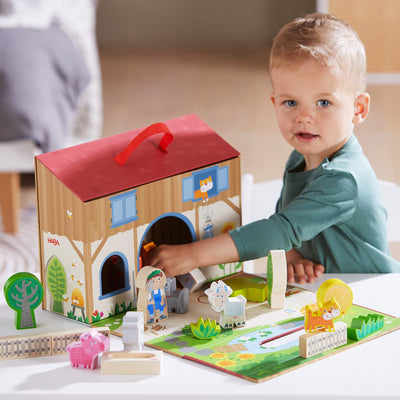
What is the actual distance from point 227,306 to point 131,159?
0.80ft

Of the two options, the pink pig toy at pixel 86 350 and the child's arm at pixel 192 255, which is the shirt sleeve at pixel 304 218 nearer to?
the child's arm at pixel 192 255

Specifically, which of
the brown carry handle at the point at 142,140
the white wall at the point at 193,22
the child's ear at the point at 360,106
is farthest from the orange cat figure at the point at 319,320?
the white wall at the point at 193,22

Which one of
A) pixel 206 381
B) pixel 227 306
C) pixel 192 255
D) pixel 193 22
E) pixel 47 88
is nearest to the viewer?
pixel 206 381

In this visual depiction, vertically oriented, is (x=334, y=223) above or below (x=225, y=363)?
above

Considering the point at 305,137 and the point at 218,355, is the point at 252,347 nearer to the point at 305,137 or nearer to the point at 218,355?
the point at 218,355

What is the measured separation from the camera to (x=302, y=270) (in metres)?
1.12

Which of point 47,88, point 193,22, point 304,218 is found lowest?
point 304,218

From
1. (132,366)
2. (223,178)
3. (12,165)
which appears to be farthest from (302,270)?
(12,165)

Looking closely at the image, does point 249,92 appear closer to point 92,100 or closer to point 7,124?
point 92,100

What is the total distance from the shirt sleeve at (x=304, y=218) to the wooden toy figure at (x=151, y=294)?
0.52 ft

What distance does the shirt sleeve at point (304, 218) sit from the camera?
1.06 metres

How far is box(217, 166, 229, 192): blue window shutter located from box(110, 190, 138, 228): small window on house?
17 cm

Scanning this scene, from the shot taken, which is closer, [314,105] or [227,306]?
[227,306]

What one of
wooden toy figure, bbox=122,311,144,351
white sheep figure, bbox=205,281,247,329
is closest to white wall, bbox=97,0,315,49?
white sheep figure, bbox=205,281,247,329
